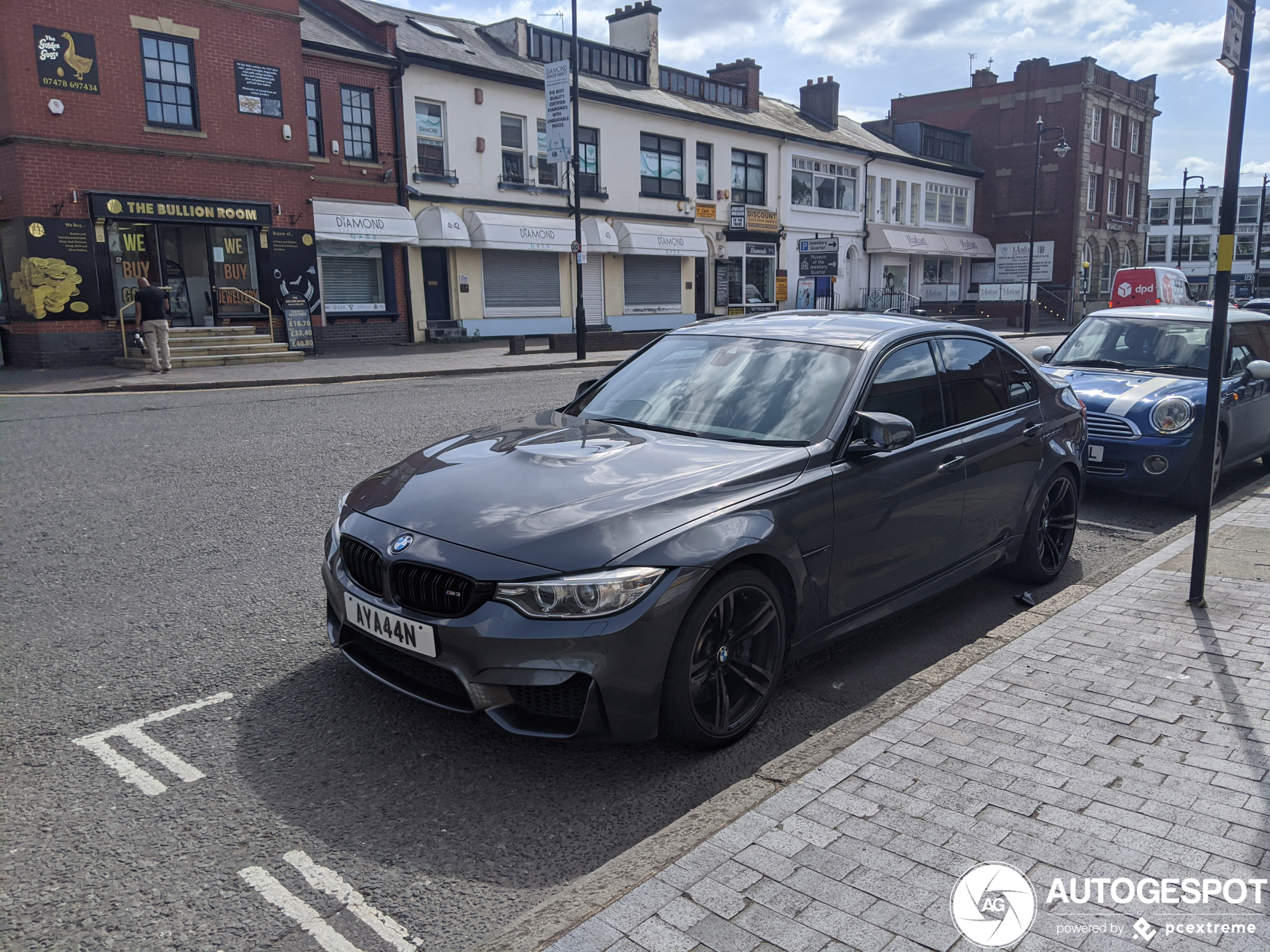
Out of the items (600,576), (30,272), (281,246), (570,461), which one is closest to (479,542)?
(600,576)

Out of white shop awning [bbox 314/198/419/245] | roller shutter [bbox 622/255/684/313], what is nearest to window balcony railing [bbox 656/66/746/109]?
roller shutter [bbox 622/255/684/313]

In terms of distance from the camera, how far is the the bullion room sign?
2053 cm

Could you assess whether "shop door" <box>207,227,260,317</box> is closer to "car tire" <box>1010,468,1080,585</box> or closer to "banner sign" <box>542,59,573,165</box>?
"banner sign" <box>542,59,573,165</box>

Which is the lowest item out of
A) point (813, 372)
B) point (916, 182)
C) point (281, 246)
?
point (813, 372)

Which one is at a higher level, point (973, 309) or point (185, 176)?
point (185, 176)

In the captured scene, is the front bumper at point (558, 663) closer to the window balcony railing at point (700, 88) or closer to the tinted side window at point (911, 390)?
the tinted side window at point (911, 390)

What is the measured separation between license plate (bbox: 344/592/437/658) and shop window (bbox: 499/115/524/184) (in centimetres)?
2809

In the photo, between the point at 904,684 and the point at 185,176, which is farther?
the point at 185,176

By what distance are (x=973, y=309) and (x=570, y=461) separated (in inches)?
1794

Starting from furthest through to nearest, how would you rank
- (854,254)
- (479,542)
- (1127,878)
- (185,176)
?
1. (854,254)
2. (185,176)
3. (479,542)
4. (1127,878)

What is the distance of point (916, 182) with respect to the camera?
4916 cm

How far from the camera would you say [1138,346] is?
8.85 metres

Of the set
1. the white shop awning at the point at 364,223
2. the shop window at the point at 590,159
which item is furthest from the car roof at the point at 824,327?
the shop window at the point at 590,159

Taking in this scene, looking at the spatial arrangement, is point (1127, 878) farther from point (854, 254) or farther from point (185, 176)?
point (854, 254)
